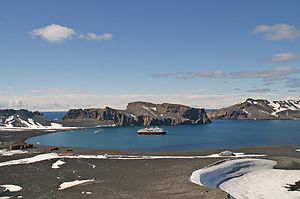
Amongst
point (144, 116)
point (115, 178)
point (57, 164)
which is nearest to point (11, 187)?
point (115, 178)

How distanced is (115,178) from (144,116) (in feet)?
476

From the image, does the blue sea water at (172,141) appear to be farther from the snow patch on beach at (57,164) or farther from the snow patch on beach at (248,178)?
the snow patch on beach at (248,178)

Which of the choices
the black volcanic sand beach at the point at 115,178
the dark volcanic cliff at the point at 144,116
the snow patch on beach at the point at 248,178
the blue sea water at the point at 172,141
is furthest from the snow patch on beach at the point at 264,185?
the dark volcanic cliff at the point at 144,116

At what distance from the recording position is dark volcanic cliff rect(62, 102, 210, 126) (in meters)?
182

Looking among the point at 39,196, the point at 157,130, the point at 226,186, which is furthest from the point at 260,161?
the point at 157,130

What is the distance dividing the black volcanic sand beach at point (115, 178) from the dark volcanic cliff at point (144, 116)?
12759cm

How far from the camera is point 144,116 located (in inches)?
7215

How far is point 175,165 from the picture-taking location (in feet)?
151

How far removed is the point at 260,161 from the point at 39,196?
29.3 meters

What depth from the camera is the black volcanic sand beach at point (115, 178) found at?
30.6m

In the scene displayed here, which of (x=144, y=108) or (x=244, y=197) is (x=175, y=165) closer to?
(x=244, y=197)

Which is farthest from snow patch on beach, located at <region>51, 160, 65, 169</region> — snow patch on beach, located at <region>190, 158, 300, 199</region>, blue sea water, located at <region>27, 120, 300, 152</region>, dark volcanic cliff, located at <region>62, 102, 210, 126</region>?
dark volcanic cliff, located at <region>62, 102, 210, 126</region>

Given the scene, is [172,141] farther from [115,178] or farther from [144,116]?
[144,116]

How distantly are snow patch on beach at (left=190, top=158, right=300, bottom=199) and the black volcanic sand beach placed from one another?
1926mm
